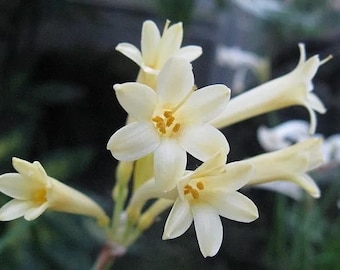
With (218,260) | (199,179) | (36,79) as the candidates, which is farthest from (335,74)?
(199,179)

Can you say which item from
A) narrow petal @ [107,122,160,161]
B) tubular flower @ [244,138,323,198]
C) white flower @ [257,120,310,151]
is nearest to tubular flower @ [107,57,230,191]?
narrow petal @ [107,122,160,161]

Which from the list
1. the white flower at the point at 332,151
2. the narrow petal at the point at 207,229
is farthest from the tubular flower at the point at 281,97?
the white flower at the point at 332,151

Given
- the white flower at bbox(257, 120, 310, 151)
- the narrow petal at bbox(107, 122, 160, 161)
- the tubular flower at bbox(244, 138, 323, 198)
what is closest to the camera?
the narrow petal at bbox(107, 122, 160, 161)

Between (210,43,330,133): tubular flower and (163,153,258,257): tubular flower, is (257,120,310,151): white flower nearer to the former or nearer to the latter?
(210,43,330,133): tubular flower

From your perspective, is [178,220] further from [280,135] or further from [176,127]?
[280,135]

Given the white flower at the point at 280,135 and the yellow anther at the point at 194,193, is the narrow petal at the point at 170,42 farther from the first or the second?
the white flower at the point at 280,135

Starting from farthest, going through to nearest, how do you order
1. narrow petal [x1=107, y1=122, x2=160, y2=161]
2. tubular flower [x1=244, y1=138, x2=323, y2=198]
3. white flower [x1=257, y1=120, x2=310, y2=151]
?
white flower [x1=257, y1=120, x2=310, y2=151], tubular flower [x1=244, y1=138, x2=323, y2=198], narrow petal [x1=107, y1=122, x2=160, y2=161]
